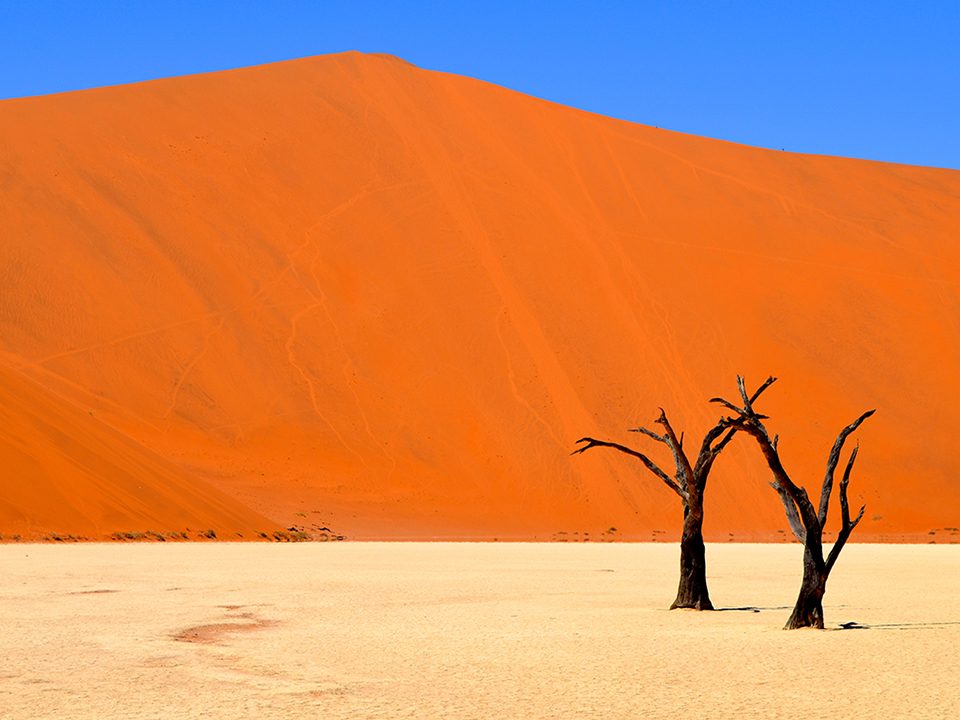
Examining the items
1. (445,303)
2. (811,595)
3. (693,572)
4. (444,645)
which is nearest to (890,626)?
(811,595)

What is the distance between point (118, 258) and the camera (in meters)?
42.5

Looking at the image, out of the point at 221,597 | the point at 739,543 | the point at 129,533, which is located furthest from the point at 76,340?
the point at 221,597

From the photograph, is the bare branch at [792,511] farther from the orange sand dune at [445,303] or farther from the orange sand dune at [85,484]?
the orange sand dune at [445,303]

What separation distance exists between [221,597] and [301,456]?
22.7 metres

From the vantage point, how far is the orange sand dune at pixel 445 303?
38.2 m

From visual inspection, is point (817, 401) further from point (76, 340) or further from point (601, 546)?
point (76, 340)

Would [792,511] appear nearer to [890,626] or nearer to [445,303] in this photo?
[890,626]

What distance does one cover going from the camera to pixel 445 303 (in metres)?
44.3

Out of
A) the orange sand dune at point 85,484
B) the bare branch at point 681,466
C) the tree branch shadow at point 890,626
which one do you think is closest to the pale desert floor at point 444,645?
the tree branch shadow at point 890,626

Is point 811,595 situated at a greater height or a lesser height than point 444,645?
greater

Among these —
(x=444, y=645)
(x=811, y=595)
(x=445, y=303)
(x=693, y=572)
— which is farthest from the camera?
(x=445, y=303)

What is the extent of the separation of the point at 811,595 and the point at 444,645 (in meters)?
3.53

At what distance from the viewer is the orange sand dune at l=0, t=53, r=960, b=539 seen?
1506 inches

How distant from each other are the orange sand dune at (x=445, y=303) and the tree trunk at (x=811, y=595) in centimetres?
1906
